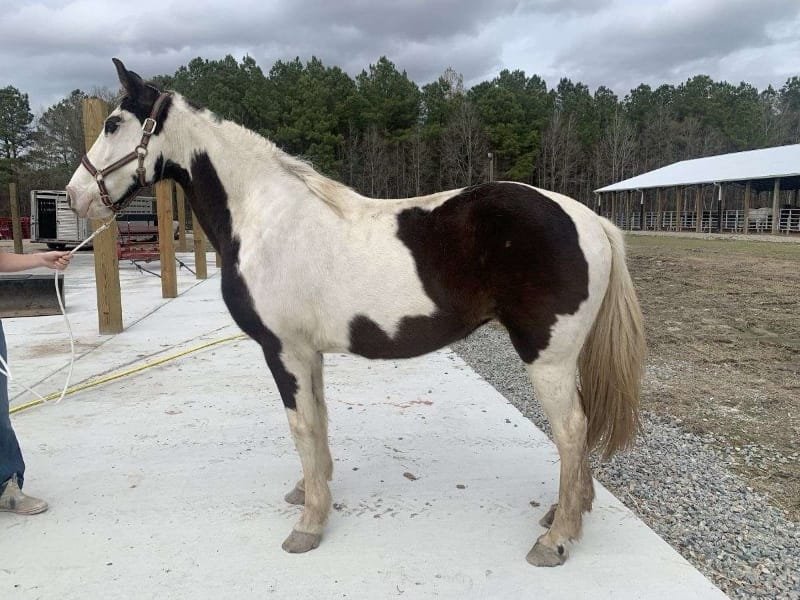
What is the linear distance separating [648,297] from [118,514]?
855 cm

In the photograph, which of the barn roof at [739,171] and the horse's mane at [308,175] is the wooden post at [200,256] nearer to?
the horse's mane at [308,175]

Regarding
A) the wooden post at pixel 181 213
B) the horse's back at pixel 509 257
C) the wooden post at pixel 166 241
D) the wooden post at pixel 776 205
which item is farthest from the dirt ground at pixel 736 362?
the wooden post at pixel 776 205

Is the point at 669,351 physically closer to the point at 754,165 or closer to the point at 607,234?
the point at 607,234

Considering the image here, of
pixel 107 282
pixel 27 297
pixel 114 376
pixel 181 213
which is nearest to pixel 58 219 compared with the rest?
pixel 181 213

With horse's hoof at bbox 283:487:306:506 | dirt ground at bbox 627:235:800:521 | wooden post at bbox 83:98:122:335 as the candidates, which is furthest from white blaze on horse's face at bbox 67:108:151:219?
wooden post at bbox 83:98:122:335

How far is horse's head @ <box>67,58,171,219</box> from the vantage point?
233cm

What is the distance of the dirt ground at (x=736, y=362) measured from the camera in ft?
10.5

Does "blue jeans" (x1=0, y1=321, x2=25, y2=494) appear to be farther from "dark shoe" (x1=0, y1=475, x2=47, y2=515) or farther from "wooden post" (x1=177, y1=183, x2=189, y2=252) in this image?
"wooden post" (x1=177, y1=183, x2=189, y2=252)

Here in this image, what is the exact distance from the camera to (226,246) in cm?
236

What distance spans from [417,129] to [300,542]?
4055cm

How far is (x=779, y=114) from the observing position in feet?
188

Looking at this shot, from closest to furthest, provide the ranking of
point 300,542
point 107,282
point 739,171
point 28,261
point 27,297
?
point 300,542 → point 28,261 → point 27,297 → point 107,282 → point 739,171

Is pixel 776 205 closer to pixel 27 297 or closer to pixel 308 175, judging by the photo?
pixel 308 175

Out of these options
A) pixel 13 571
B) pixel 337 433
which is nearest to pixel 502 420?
pixel 337 433
